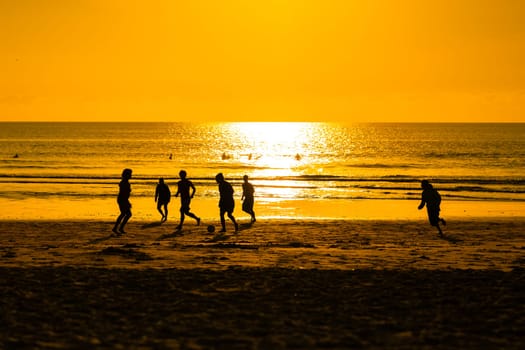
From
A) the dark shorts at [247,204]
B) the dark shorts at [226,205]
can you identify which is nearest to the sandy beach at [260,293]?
the dark shorts at [226,205]

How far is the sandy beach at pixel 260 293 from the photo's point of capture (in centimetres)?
786

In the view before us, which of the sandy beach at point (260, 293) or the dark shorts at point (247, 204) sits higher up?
the dark shorts at point (247, 204)

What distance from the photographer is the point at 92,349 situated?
288 inches

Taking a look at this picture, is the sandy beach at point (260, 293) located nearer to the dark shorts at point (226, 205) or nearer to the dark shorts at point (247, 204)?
the dark shorts at point (226, 205)

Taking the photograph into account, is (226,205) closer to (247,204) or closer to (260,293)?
(247,204)

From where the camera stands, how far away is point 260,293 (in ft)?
33.6

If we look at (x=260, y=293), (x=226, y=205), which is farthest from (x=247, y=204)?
(x=260, y=293)

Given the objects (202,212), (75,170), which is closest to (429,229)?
(202,212)

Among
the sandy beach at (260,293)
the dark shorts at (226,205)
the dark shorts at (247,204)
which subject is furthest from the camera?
the dark shorts at (247,204)

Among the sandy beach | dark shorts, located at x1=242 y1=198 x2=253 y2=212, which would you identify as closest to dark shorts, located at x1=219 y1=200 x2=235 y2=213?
the sandy beach

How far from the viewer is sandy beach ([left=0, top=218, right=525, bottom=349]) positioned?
7855 mm

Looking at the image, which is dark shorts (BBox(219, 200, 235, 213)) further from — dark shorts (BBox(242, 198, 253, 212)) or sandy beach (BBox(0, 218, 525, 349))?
dark shorts (BBox(242, 198, 253, 212))

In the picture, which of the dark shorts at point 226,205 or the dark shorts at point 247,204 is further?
the dark shorts at point 247,204

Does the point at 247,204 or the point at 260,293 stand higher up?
the point at 247,204
